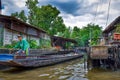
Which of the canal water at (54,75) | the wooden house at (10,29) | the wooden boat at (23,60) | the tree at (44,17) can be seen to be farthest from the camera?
the tree at (44,17)

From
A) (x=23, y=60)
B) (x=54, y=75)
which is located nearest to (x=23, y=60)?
(x=23, y=60)

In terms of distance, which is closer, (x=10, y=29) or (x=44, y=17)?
(x=10, y=29)

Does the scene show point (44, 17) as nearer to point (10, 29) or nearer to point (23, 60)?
point (10, 29)

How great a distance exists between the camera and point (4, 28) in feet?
59.7

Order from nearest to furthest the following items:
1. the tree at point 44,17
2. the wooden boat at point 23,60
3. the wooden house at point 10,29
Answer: the wooden boat at point 23,60 → the wooden house at point 10,29 → the tree at point 44,17

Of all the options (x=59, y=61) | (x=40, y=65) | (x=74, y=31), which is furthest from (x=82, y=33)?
(x=40, y=65)

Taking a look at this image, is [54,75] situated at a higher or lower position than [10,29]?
lower

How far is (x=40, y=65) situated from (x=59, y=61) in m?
4.96

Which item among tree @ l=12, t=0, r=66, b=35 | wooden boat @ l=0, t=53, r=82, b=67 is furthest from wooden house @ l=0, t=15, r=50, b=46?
tree @ l=12, t=0, r=66, b=35

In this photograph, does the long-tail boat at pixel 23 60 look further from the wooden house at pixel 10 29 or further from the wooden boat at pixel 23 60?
the wooden house at pixel 10 29

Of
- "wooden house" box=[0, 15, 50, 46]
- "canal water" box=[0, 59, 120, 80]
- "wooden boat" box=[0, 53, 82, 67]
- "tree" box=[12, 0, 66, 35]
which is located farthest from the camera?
"tree" box=[12, 0, 66, 35]

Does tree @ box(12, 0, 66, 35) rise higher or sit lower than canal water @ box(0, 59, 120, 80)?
higher

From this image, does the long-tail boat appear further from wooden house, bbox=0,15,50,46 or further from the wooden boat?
wooden house, bbox=0,15,50,46

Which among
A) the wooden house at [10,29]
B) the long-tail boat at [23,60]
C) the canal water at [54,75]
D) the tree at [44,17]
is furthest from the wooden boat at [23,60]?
the tree at [44,17]
